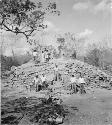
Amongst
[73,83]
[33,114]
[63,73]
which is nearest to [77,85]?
[73,83]

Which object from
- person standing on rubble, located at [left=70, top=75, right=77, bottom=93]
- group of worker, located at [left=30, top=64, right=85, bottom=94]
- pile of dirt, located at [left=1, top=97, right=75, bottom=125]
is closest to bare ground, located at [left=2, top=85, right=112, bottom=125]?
pile of dirt, located at [left=1, top=97, right=75, bottom=125]

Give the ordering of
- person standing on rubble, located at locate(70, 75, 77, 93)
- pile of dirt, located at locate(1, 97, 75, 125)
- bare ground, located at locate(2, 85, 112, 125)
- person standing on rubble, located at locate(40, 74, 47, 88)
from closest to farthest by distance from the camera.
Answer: pile of dirt, located at locate(1, 97, 75, 125)
bare ground, located at locate(2, 85, 112, 125)
person standing on rubble, located at locate(70, 75, 77, 93)
person standing on rubble, located at locate(40, 74, 47, 88)

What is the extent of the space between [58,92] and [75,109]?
19.3 feet

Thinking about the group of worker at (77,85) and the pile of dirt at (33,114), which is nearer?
the pile of dirt at (33,114)

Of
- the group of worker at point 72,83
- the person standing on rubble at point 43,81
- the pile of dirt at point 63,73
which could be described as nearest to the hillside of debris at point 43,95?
the pile of dirt at point 63,73

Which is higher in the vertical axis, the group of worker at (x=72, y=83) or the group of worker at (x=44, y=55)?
the group of worker at (x=44, y=55)

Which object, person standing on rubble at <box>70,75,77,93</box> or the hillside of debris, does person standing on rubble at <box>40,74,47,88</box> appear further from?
person standing on rubble at <box>70,75,77,93</box>

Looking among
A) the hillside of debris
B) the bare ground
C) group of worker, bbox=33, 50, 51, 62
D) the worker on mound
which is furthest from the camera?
group of worker, bbox=33, 50, 51, 62

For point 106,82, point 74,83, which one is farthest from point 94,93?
point 106,82

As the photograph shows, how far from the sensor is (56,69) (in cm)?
2473

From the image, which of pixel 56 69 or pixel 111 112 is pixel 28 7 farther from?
pixel 56 69

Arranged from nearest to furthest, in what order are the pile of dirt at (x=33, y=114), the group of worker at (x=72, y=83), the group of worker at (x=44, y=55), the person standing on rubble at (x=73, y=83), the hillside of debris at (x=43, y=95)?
the pile of dirt at (x=33, y=114) → the hillside of debris at (x=43, y=95) → the group of worker at (x=72, y=83) → the person standing on rubble at (x=73, y=83) → the group of worker at (x=44, y=55)

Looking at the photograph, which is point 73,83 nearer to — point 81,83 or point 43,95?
point 81,83

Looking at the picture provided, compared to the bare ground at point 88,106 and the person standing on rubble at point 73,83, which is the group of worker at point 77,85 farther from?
the bare ground at point 88,106
